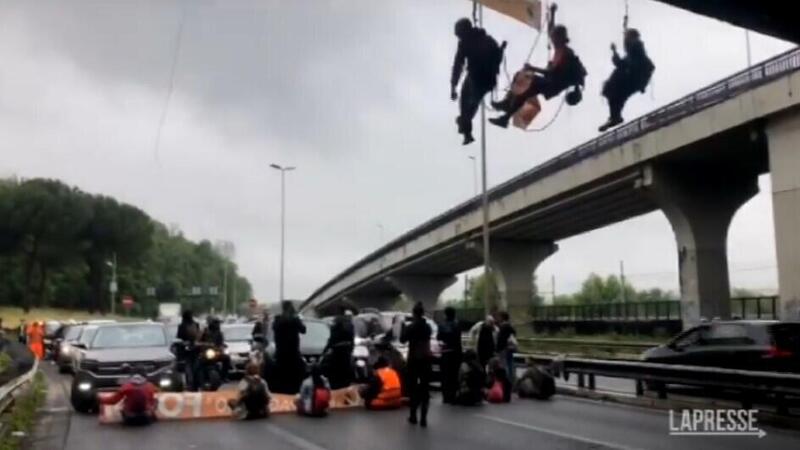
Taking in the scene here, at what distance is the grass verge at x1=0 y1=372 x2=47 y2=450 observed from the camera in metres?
12.8

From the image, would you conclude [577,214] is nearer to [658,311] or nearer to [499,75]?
[658,311]

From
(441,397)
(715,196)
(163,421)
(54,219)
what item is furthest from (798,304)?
(54,219)

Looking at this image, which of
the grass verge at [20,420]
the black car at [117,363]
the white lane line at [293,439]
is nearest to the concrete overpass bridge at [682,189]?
the white lane line at [293,439]

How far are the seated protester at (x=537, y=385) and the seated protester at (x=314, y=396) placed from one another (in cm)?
463

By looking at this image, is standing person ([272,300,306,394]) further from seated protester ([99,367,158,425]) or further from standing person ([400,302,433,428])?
standing person ([400,302,433,428])

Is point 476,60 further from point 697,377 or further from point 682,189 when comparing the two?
point 682,189

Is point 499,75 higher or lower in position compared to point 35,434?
higher

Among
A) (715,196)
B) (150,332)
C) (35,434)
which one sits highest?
(715,196)

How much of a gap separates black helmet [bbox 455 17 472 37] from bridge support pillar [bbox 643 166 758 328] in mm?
31707

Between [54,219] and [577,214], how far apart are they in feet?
150

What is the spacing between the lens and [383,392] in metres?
17.0

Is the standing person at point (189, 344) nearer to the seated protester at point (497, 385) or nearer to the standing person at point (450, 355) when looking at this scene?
the standing person at point (450, 355)

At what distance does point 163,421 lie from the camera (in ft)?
51.6

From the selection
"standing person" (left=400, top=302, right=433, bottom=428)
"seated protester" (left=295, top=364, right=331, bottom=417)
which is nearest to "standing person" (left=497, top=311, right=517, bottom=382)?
"seated protester" (left=295, top=364, right=331, bottom=417)
